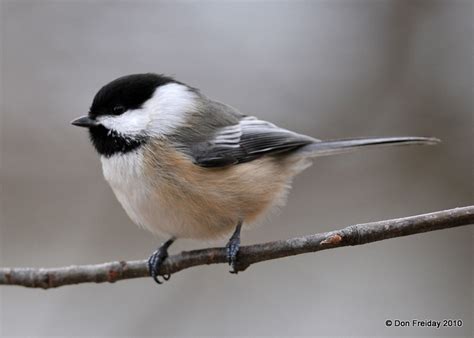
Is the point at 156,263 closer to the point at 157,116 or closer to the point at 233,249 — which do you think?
the point at 233,249

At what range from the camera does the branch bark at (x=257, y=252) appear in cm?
169

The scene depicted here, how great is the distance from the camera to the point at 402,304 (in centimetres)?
345

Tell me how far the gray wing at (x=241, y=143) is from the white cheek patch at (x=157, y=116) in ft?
0.46

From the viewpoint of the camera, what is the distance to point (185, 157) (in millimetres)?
2338

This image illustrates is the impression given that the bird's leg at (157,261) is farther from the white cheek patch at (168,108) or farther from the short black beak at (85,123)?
the short black beak at (85,123)

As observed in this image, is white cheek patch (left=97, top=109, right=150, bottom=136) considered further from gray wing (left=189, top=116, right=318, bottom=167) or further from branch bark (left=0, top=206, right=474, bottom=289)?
branch bark (left=0, top=206, right=474, bottom=289)

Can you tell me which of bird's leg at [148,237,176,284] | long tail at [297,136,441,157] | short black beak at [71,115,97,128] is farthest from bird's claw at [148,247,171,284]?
long tail at [297,136,441,157]

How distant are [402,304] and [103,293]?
1.75m

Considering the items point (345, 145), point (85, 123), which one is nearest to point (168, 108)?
point (85, 123)

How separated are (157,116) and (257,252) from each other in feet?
2.43

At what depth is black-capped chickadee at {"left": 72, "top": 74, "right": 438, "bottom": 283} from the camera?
227 cm

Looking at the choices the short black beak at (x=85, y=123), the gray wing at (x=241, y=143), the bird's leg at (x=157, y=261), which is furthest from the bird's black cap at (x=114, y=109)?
the bird's leg at (x=157, y=261)

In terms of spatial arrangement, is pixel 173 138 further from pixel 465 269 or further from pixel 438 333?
pixel 465 269

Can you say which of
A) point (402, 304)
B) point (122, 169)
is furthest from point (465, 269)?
point (122, 169)
